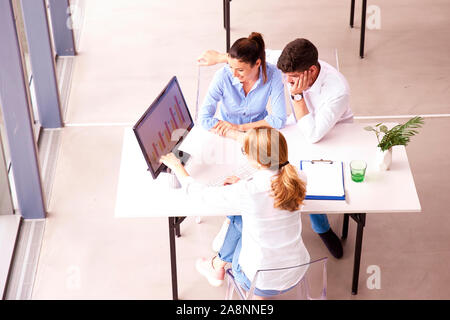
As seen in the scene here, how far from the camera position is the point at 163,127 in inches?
149

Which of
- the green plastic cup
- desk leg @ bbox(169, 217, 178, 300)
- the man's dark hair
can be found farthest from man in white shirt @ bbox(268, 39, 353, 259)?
desk leg @ bbox(169, 217, 178, 300)

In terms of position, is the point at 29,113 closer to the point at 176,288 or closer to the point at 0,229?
the point at 0,229

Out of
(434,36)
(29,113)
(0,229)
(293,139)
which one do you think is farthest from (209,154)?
(434,36)

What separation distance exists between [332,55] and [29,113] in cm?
232

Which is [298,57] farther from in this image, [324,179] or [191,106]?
[191,106]

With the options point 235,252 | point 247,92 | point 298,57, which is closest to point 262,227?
point 235,252

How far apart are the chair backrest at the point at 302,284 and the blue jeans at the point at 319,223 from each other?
0.88m

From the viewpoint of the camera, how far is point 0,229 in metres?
4.61

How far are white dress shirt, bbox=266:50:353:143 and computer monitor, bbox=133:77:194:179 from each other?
0.68 meters

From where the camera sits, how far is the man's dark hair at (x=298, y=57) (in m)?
4.02

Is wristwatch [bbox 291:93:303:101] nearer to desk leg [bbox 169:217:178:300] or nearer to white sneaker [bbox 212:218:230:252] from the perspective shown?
white sneaker [bbox 212:218:230:252]

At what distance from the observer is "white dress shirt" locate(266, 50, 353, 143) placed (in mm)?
4074

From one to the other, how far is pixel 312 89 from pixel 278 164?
100 cm
